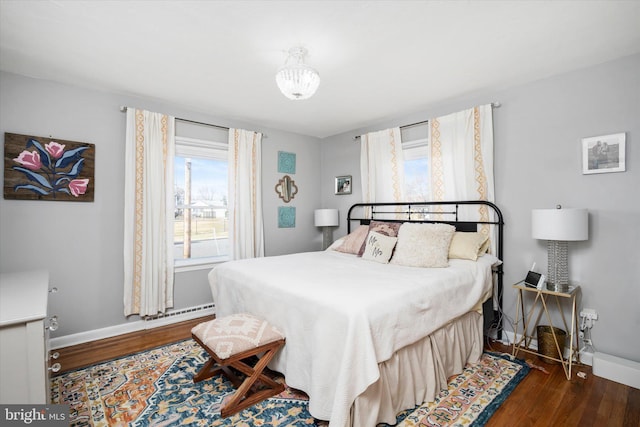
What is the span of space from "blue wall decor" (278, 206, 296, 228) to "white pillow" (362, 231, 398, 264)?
1.63m

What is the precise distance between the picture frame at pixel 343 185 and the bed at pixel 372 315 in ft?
4.91

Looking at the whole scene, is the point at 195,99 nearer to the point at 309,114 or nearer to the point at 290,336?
the point at 309,114

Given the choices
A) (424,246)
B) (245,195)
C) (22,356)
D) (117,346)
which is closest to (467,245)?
(424,246)

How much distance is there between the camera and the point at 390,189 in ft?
12.6

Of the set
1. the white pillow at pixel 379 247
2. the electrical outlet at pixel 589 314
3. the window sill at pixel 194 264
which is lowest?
the electrical outlet at pixel 589 314

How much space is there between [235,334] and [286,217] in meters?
2.65

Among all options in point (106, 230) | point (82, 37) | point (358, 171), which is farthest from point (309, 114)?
point (106, 230)

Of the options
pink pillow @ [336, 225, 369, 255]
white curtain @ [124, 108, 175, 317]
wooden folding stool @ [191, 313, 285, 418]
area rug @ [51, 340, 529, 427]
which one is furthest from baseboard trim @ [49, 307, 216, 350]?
pink pillow @ [336, 225, 369, 255]

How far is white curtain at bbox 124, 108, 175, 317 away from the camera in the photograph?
3094 mm

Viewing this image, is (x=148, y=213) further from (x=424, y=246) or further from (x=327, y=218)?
(x=424, y=246)

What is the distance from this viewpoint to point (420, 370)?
1.96 m

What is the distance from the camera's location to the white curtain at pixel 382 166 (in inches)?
148

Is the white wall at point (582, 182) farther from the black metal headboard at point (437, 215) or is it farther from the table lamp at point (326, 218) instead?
the table lamp at point (326, 218)

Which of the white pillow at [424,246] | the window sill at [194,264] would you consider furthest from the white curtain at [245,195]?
the white pillow at [424,246]
